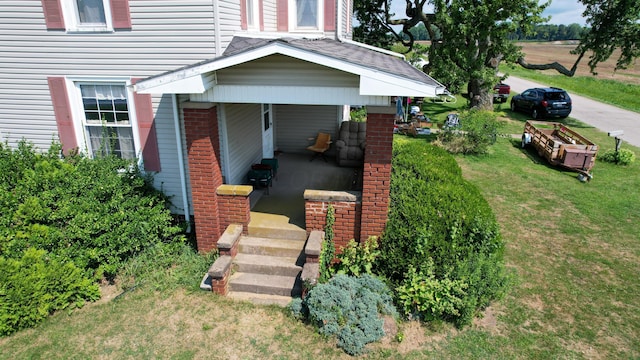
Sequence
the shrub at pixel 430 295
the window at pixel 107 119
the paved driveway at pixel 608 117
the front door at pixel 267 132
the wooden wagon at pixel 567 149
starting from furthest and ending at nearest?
the paved driveway at pixel 608 117, the wooden wagon at pixel 567 149, the front door at pixel 267 132, the window at pixel 107 119, the shrub at pixel 430 295

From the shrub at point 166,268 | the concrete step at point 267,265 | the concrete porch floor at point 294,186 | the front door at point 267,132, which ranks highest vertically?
the front door at point 267,132

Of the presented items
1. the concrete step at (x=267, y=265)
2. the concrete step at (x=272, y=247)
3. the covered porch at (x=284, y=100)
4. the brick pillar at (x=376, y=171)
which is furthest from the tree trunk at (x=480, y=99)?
the concrete step at (x=267, y=265)

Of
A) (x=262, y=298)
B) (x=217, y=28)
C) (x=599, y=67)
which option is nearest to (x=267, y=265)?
(x=262, y=298)

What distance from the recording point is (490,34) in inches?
641

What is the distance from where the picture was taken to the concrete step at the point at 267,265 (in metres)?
6.70

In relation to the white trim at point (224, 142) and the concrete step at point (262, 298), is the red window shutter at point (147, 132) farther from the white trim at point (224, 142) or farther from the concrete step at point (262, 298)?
the concrete step at point (262, 298)

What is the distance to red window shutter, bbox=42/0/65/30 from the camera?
7289 mm

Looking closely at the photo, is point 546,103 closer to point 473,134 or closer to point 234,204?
point 473,134

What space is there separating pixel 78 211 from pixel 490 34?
1627 cm

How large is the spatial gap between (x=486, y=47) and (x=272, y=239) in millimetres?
15112

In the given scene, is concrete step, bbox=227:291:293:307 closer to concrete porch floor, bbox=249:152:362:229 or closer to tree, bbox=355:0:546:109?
concrete porch floor, bbox=249:152:362:229

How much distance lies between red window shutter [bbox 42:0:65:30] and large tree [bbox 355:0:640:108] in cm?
1427

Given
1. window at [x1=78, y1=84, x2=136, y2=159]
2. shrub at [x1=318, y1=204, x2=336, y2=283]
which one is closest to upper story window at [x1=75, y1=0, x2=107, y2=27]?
window at [x1=78, y1=84, x2=136, y2=159]

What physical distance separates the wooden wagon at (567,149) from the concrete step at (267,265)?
10896mm
